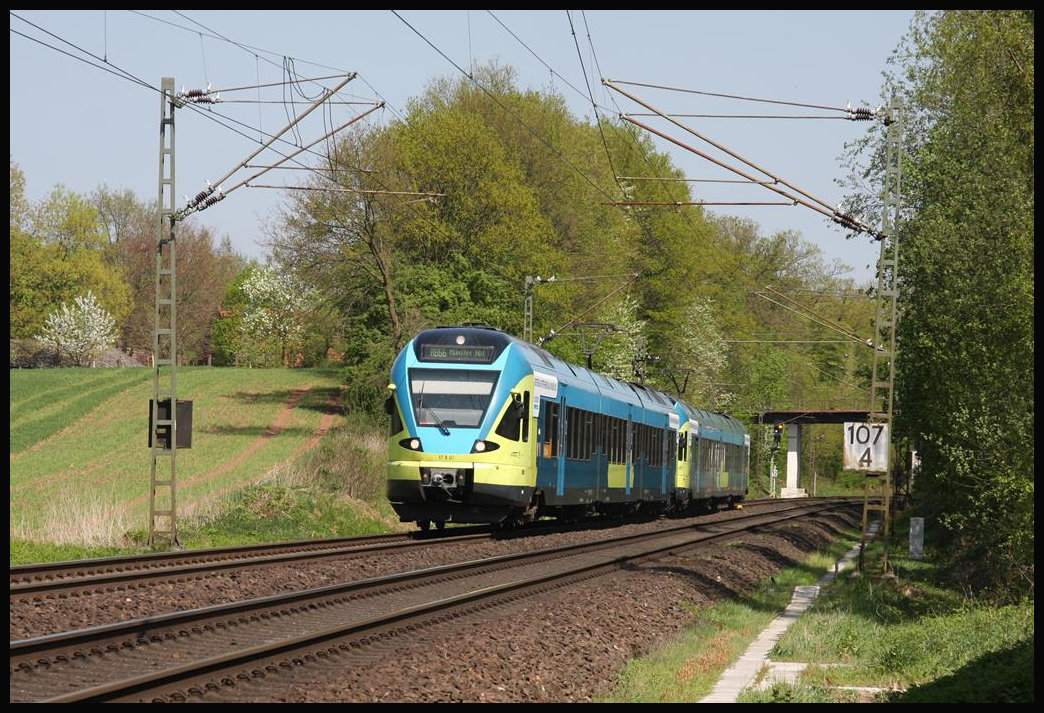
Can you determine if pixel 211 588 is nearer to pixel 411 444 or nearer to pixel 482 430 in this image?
pixel 411 444

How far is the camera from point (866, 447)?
22.5 metres

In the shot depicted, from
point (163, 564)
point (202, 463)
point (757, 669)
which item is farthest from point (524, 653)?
point (202, 463)

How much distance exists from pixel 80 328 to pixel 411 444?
83.2m

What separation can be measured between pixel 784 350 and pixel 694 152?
278ft

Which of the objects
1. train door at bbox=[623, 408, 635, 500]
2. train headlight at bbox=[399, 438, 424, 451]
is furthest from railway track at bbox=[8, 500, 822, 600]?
train door at bbox=[623, 408, 635, 500]

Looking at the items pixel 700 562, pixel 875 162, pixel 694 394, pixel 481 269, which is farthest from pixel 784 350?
pixel 700 562

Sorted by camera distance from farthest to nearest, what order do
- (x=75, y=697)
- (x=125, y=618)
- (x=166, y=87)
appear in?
(x=166, y=87), (x=125, y=618), (x=75, y=697)

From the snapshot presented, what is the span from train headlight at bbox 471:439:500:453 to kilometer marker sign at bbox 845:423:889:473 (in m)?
6.33

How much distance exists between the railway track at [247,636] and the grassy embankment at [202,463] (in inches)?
249

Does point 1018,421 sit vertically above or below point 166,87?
below

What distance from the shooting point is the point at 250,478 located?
1736 inches

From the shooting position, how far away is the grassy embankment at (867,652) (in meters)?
11.0

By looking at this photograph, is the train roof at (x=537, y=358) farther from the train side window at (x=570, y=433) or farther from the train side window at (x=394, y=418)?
the train side window at (x=394, y=418)

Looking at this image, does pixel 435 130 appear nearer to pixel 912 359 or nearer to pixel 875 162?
pixel 875 162
